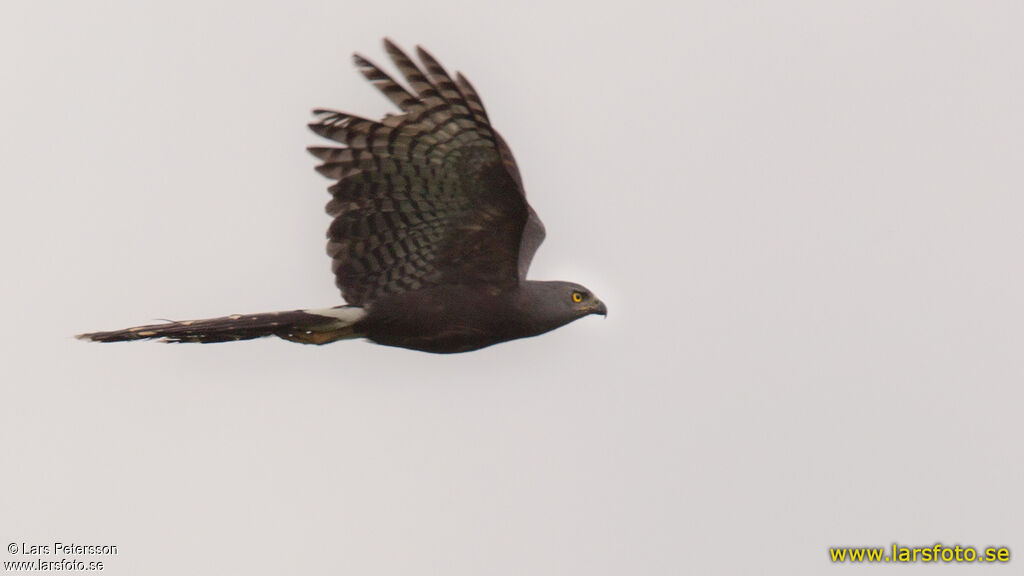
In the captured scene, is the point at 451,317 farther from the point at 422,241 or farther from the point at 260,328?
the point at 260,328

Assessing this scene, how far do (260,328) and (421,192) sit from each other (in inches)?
56.0

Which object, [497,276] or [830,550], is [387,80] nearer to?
[497,276]

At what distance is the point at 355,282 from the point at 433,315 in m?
0.60

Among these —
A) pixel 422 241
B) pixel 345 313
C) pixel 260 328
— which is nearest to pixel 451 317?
pixel 422 241

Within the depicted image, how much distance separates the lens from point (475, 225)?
10.5 m

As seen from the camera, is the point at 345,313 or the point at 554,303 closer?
the point at 345,313

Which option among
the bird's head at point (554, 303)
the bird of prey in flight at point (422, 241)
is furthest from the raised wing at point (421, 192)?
the bird's head at point (554, 303)

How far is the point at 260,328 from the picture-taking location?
1048 cm

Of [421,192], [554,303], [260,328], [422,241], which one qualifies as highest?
[421,192]

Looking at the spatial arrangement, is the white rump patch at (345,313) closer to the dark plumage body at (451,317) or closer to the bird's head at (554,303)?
the dark plumage body at (451,317)

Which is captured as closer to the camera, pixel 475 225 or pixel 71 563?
pixel 475 225

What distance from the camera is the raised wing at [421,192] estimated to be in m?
9.84

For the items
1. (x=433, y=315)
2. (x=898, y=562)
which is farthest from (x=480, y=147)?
(x=898, y=562)

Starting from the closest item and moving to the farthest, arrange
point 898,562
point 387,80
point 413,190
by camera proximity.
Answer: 1. point 387,80
2. point 413,190
3. point 898,562
